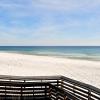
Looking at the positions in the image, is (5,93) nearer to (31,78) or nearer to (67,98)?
(31,78)

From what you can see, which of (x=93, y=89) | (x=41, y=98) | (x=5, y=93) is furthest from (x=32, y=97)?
(x=93, y=89)

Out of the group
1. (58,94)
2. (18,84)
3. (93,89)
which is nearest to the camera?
(93,89)

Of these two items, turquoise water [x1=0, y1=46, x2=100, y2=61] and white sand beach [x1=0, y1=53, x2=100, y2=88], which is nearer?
white sand beach [x1=0, y1=53, x2=100, y2=88]

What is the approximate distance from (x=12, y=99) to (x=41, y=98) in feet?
3.48

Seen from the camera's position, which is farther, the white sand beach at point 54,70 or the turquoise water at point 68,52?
the turquoise water at point 68,52

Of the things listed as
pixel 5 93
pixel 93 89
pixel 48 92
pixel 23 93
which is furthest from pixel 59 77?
pixel 93 89

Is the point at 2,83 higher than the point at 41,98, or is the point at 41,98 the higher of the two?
the point at 2,83

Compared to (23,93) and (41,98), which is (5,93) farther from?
(41,98)

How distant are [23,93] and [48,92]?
3.00 feet

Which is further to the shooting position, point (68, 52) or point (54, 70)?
point (68, 52)

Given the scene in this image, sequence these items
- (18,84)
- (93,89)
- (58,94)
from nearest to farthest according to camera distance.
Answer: (93,89) → (58,94) → (18,84)

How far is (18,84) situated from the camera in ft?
28.7

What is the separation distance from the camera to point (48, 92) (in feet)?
30.3

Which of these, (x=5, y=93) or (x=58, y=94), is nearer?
(x=58, y=94)
